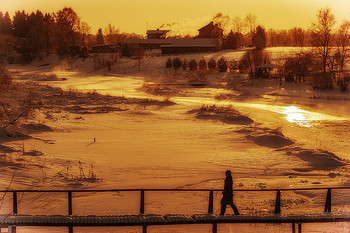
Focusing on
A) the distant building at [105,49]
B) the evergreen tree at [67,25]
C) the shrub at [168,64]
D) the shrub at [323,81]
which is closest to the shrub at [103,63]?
the shrub at [168,64]

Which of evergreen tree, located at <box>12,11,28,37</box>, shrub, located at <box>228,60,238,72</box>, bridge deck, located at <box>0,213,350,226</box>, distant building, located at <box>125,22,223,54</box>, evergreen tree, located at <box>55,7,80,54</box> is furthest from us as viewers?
evergreen tree, located at <box>12,11,28,37</box>

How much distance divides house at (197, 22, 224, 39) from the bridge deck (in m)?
95.6

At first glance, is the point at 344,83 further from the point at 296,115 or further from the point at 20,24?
the point at 20,24

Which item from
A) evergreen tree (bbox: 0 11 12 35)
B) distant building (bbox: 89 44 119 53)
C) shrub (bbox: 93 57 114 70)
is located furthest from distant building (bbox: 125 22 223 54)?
evergreen tree (bbox: 0 11 12 35)

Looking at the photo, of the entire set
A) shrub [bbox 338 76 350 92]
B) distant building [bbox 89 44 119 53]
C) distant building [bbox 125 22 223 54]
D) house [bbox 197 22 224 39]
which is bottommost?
shrub [bbox 338 76 350 92]

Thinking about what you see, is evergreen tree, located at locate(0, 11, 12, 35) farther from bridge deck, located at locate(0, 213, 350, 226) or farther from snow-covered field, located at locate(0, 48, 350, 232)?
bridge deck, located at locate(0, 213, 350, 226)

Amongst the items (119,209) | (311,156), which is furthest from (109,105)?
(119,209)

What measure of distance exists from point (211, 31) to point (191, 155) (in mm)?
84320

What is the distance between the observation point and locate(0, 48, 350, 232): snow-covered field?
16484mm

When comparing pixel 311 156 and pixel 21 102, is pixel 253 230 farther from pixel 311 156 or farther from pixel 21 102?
pixel 21 102

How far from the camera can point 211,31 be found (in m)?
107

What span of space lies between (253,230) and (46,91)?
3794 centimetres

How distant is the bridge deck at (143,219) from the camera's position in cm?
978

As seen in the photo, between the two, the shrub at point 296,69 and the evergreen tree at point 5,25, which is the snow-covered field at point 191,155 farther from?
the evergreen tree at point 5,25
